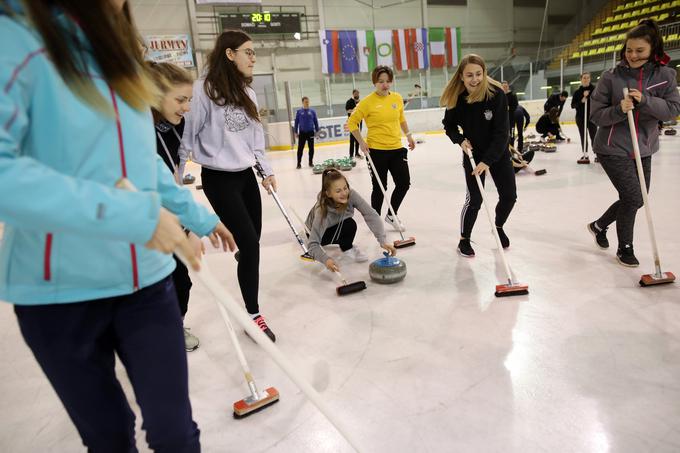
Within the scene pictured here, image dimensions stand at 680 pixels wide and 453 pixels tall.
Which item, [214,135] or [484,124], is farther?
[484,124]

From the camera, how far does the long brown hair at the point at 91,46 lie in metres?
0.74

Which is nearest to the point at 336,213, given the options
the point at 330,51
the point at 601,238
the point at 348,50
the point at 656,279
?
the point at 601,238

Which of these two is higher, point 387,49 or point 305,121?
point 387,49

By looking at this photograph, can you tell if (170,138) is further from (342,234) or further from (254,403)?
(342,234)

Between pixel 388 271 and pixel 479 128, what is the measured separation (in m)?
1.19

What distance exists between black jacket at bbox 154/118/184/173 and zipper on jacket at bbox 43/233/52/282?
5.04 ft

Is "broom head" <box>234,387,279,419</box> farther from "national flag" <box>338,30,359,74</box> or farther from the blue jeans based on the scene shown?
"national flag" <box>338,30,359,74</box>

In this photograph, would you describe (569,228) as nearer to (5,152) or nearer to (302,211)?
(302,211)

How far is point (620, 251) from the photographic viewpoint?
10.1ft

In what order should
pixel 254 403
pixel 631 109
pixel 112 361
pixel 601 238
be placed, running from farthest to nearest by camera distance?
pixel 601 238 → pixel 631 109 → pixel 254 403 → pixel 112 361

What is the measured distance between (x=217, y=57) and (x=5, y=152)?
1.69m

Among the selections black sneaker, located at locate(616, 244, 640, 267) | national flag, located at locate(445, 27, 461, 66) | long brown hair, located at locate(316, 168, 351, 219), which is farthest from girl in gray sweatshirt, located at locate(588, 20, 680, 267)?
national flag, located at locate(445, 27, 461, 66)

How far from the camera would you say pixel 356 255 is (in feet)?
12.0

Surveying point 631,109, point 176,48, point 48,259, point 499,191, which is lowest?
point 499,191
